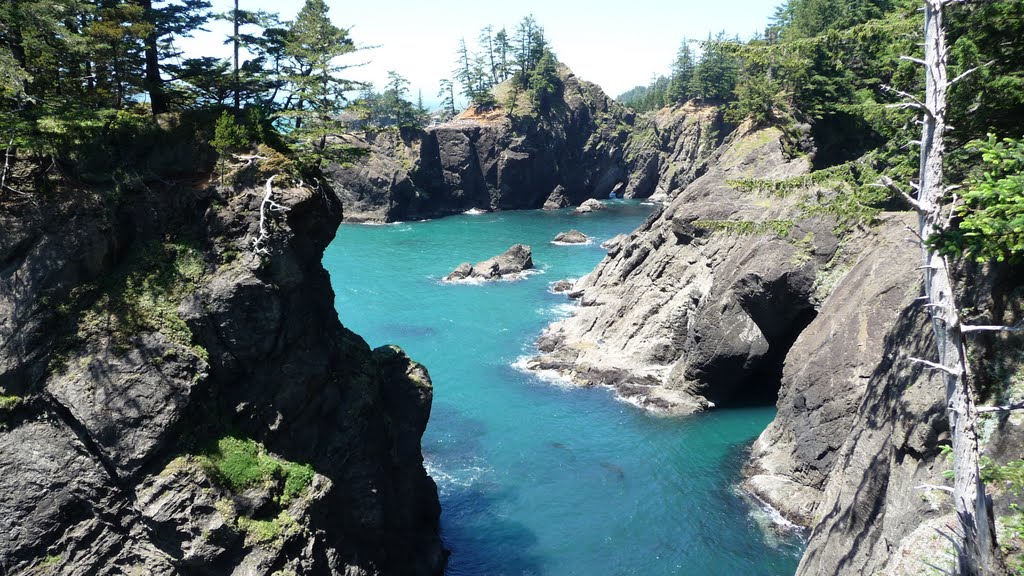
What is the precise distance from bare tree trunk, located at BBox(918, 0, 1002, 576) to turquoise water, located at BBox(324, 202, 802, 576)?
14.3 m

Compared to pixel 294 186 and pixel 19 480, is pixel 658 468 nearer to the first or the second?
pixel 294 186

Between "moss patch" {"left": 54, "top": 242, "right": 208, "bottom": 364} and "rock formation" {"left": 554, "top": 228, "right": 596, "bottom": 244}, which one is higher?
"moss patch" {"left": 54, "top": 242, "right": 208, "bottom": 364}

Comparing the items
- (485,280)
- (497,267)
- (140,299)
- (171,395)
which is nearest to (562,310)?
(485,280)

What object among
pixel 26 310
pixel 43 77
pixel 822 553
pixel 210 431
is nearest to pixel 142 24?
pixel 43 77

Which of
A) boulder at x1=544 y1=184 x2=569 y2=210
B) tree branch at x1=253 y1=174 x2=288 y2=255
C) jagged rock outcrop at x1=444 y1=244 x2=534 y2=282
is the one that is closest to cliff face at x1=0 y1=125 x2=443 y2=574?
tree branch at x1=253 y1=174 x2=288 y2=255

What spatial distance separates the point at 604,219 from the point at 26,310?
94148 mm

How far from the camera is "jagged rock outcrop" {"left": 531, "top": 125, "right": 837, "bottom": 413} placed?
36.5 m

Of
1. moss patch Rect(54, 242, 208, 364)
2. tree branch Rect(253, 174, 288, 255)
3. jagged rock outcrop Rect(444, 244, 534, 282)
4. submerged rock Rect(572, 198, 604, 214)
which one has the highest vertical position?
tree branch Rect(253, 174, 288, 255)

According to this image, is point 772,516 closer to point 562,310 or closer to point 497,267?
point 562,310

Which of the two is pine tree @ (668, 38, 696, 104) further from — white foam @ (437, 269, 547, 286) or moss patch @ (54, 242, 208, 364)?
moss patch @ (54, 242, 208, 364)

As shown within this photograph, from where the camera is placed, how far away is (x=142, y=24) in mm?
19891

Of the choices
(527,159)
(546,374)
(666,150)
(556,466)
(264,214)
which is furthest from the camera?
(666,150)

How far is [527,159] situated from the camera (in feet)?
391

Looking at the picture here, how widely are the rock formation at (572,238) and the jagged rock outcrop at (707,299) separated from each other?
1246 inches
